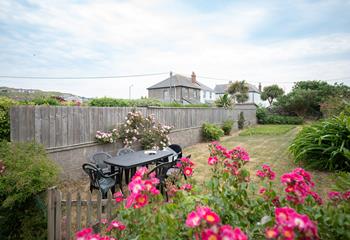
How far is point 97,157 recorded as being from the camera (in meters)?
4.79

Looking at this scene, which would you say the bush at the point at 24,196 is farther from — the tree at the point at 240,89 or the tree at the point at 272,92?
the tree at the point at 272,92

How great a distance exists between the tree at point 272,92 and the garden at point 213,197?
104ft

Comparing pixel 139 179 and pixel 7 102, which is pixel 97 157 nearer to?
pixel 7 102

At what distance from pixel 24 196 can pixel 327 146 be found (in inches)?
269

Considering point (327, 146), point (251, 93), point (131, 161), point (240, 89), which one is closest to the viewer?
point (131, 161)

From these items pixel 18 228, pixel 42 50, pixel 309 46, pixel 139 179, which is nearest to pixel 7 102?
pixel 18 228

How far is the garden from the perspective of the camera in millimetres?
981

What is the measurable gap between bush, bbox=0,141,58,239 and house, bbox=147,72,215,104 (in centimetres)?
2372

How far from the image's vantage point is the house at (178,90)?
91.1 ft

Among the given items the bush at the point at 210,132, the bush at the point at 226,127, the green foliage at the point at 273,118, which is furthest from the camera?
the green foliage at the point at 273,118

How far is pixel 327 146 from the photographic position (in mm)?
5648

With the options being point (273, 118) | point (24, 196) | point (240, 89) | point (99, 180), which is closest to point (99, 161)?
point (99, 180)

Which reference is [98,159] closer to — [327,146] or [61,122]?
[61,122]

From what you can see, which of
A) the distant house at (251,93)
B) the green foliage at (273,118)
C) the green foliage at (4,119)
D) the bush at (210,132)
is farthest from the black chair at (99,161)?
the distant house at (251,93)
